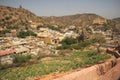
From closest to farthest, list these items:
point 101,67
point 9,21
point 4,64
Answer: point 101,67, point 4,64, point 9,21

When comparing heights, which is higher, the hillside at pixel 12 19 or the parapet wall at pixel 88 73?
the hillside at pixel 12 19

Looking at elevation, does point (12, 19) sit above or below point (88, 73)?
above

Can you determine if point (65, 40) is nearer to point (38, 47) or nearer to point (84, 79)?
point (38, 47)

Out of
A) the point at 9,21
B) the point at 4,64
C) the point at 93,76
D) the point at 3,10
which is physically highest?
the point at 3,10

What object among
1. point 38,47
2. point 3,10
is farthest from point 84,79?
point 3,10

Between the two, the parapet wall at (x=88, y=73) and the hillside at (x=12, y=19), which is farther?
the hillside at (x=12, y=19)

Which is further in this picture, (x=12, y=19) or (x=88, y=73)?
(x=12, y=19)

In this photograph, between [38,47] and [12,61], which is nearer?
[12,61]

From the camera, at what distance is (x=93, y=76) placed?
17.1 ft

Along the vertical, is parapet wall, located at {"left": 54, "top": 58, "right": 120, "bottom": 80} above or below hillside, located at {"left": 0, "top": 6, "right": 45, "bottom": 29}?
below

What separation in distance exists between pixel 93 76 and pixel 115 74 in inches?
37.3

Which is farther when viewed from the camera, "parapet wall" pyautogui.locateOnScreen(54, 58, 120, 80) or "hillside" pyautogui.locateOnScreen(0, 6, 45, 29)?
"hillside" pyautogui.locateOnScreen(0, 6, 45, 29)

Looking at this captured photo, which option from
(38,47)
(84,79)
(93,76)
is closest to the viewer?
(84,79)

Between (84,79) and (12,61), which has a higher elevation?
(84,79)
